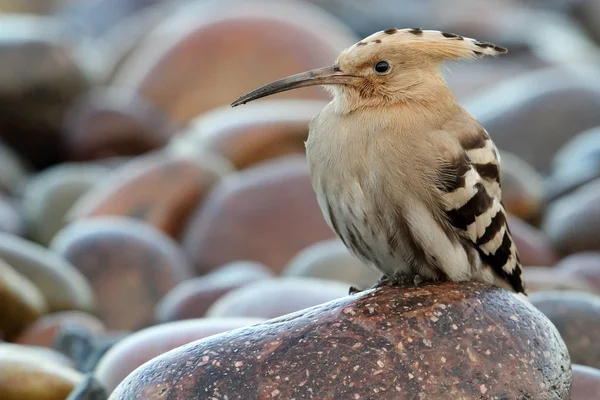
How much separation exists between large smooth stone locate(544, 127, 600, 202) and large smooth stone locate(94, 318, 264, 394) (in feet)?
17.9

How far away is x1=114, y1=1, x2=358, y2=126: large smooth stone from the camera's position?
14.3m

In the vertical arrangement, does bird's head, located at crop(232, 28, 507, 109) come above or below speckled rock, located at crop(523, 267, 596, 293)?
above

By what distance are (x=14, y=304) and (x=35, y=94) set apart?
20.2 feet

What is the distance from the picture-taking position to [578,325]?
264 inches

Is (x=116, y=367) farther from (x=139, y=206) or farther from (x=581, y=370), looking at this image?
(x=139, y=206)

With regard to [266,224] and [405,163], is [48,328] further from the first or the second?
[405,163]

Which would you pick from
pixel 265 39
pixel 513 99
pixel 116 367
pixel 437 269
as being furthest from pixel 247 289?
pixel 265 39

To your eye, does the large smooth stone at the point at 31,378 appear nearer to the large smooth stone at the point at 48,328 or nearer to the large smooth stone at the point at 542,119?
the large smooth stone at the point at 48,328

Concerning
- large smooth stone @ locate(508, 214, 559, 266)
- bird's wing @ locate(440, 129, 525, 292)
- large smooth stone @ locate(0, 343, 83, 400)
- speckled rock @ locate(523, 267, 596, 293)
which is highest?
bird's wing @ locate(440, 129, 525, 292)

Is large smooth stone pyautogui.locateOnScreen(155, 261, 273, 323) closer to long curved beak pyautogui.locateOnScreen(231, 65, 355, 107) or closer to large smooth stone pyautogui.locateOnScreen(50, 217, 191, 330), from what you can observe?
large smooth stone pyautogui.locateOnScreen(50, 217, 191, 330)

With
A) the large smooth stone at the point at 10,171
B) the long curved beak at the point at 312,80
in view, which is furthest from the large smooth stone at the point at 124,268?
the long curved beak at the point at 312,80

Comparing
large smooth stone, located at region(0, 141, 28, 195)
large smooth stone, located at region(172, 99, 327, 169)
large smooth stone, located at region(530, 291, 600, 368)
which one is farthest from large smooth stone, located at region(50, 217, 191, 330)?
large smooth stone, located at region(530, 291, 600, 368)

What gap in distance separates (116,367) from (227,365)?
5.74ft

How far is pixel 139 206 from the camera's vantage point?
11070 millimetres
